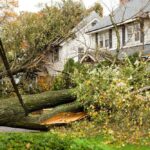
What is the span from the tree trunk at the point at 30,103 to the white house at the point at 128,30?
10.7 meters

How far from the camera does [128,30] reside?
2791 cm

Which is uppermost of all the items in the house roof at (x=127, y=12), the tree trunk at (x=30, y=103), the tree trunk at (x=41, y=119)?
the house roof at (x=127, y=12)

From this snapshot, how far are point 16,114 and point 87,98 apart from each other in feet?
5.91

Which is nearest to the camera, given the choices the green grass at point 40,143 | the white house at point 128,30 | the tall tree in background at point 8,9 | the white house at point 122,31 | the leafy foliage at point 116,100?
the green grass at point 40,143

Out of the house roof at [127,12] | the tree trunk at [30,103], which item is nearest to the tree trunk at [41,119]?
the tree trunk at [30,103]

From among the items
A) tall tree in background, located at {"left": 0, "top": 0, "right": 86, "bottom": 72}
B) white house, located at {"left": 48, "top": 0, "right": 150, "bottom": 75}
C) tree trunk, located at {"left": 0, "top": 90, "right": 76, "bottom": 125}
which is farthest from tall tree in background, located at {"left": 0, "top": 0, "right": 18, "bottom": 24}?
tree trunk, located at {"left": 0, "top": 90, "right": 76, "bottom": 125}

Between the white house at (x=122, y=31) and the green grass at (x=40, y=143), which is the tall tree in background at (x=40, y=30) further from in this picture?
the green grass at (x=40, y=143)

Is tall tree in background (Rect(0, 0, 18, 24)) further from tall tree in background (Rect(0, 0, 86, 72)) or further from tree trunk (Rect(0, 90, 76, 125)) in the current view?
tree trunk (Rect(0, 90, 76, 125))

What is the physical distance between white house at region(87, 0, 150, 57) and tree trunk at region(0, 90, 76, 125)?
1073cm

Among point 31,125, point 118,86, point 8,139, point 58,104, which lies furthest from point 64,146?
point 58,104

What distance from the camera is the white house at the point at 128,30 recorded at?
81.4 ft

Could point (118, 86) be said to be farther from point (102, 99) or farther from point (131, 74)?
point (131, 74)

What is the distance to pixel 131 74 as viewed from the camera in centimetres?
1201

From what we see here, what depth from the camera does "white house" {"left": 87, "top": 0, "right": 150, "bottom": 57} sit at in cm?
2480
